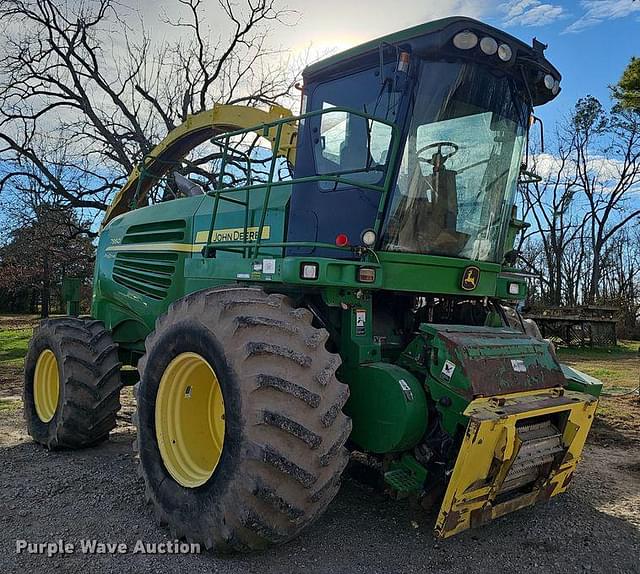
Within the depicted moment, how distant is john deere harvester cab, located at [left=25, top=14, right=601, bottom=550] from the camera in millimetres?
3078

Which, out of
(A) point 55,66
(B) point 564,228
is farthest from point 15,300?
(B) point 564,228

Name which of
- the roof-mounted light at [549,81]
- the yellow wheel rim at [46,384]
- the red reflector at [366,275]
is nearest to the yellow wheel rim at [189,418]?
the red reflector at [366,275]

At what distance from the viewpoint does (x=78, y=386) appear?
537 centimetres

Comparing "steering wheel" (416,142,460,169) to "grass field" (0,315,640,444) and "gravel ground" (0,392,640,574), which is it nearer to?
"gravel ground" (0,392,640,574)

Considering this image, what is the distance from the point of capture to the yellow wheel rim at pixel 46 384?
6.11m

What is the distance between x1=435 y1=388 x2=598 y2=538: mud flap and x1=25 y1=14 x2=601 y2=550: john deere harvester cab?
0.01 m

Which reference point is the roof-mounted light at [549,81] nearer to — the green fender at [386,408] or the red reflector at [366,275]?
the red reflector at [366,275]

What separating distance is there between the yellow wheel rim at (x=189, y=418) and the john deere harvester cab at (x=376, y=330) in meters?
0.01

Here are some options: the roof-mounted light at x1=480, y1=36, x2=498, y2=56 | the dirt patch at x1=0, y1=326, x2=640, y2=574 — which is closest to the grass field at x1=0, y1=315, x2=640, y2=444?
the dirt patch at x1=0, y1=326, x2=640, y2=574

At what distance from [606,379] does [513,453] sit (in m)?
9.91

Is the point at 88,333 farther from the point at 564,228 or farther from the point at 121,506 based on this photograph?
the point at 564,228

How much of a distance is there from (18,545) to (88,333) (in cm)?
256

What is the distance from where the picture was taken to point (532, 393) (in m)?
3.62

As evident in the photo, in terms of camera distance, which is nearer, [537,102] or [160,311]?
[537,102]
